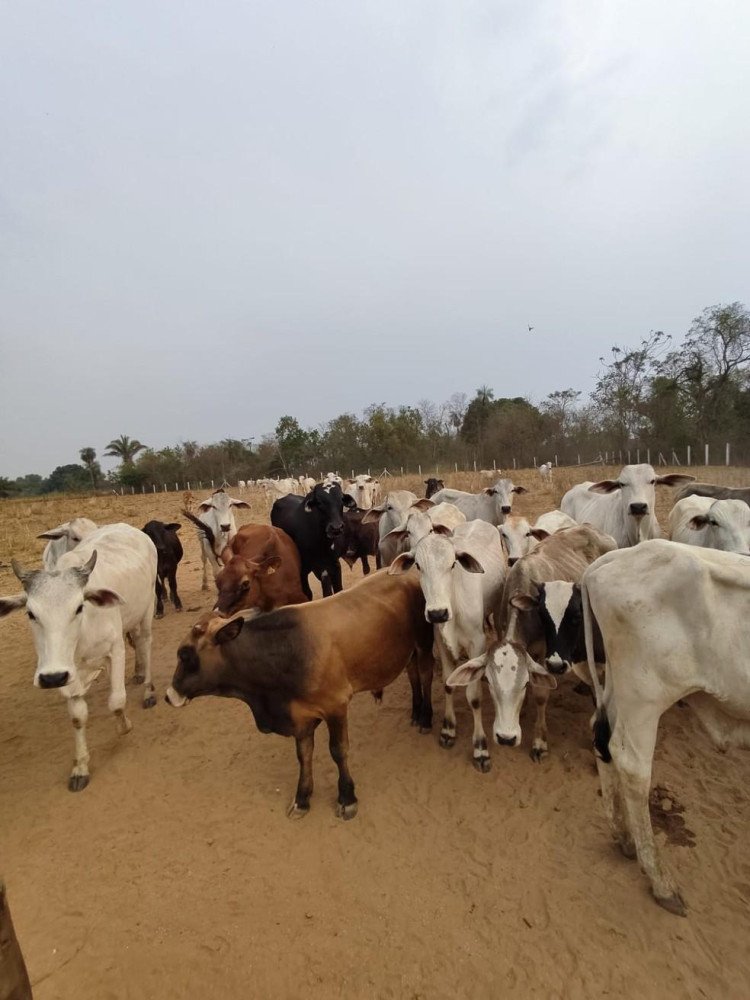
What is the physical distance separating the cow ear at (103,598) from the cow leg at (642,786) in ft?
12.9

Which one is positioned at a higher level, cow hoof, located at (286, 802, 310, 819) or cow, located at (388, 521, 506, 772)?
cow, located at (388, 521, 506, 772)

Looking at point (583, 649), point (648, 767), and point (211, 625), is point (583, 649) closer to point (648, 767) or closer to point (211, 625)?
point (648, 767)

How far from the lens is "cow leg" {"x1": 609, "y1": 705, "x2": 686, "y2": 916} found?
296 cm

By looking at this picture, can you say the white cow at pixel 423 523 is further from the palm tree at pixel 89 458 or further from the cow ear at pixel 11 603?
the palm tree at pixel 89 458

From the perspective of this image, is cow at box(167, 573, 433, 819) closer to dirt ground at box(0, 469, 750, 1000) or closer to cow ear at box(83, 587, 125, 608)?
dirt ground at box(0, 469, 750, 1000)

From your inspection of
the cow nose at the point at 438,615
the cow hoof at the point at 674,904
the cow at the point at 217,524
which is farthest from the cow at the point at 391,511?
the cow hoof at the point at 674,904

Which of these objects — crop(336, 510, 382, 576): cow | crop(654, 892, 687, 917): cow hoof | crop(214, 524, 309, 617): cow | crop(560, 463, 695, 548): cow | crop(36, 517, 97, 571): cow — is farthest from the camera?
crop(336, 510, 382, 576): cow

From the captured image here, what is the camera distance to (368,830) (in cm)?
379

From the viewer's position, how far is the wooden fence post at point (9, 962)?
1.48 meters

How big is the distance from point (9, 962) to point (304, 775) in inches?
104

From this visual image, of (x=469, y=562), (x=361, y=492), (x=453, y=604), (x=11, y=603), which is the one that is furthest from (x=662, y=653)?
(x=361, y=492)

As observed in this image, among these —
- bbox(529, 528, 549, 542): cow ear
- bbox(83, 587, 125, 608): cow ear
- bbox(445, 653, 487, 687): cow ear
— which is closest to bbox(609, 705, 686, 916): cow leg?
bbox(445, 653, 487, 687): cow ear

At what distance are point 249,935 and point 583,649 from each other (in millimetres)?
2957

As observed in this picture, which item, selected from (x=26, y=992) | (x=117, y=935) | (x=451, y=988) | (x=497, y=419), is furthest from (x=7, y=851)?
(x=497, y=419)
